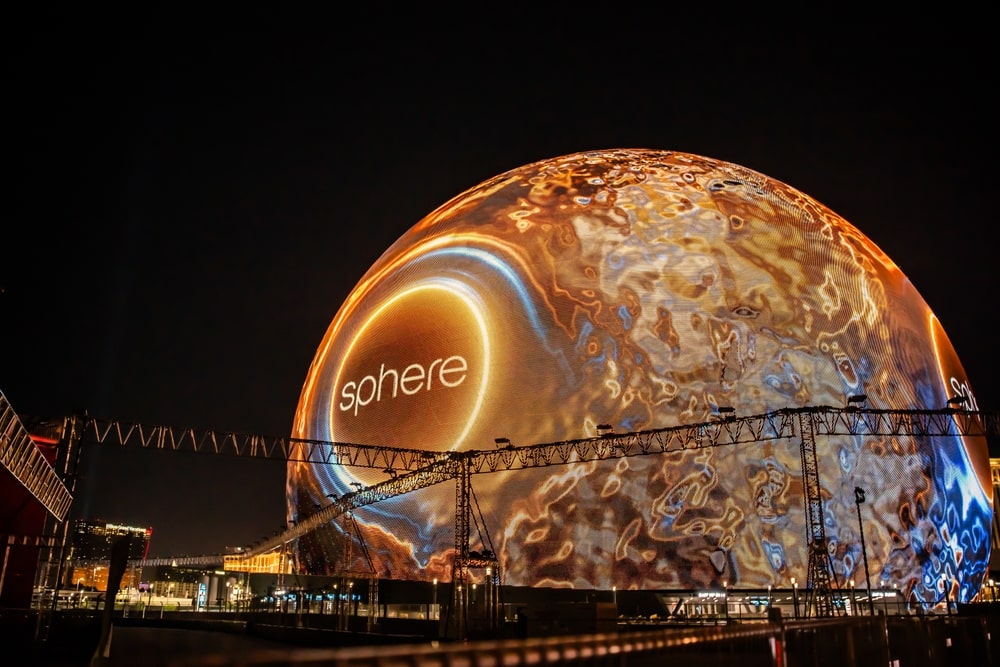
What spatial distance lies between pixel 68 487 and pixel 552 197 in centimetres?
2192

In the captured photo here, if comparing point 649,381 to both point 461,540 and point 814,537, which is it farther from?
point 461,540

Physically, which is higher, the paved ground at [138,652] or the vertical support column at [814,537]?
the vertical support column at [814,537]

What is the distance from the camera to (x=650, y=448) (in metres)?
30.0

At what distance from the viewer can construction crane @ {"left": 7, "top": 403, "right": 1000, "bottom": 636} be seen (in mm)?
28250

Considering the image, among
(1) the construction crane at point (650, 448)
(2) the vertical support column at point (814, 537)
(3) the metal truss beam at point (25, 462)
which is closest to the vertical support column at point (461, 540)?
(1) the construction crane at point (650, 448)

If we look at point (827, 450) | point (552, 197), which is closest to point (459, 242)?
point (552, 197)

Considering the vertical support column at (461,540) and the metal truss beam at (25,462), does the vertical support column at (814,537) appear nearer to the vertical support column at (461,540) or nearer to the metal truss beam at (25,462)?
the vertical support column at (461,540)

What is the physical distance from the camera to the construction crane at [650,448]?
1112 inches

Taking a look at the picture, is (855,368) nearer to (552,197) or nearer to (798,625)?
(552,197)

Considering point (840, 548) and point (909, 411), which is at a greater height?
point (909, 411)

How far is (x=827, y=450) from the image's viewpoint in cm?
3080

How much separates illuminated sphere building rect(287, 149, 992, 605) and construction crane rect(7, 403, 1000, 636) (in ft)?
1.70

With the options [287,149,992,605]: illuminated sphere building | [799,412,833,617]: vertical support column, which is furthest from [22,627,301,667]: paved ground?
[799,412,833,617]: vertical support column

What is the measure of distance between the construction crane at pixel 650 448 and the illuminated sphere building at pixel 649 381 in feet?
1.70
